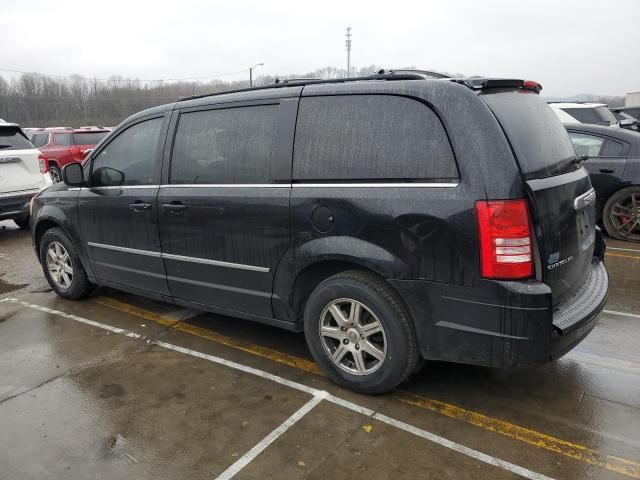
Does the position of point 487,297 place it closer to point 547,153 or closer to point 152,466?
point 547,153

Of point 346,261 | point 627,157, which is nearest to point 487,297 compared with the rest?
point 346,261

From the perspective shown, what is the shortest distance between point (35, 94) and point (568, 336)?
2426 inches

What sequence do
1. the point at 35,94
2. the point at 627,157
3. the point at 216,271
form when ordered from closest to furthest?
the point at 216,271
the point at 627,157
the point at 35,94

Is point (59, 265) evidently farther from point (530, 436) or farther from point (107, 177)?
point (530, 436)

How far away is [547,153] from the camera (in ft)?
9.94

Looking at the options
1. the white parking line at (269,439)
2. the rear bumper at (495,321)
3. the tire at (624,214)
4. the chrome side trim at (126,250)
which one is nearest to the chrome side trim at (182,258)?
the chrome side trim at (126,250)

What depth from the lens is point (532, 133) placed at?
2.98m

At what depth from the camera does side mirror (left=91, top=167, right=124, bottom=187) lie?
177 inches

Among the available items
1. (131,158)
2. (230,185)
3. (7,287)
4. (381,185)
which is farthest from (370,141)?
(7,287)

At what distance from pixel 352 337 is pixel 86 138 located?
582 inches

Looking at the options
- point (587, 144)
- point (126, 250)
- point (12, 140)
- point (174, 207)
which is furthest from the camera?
point (12, 140)

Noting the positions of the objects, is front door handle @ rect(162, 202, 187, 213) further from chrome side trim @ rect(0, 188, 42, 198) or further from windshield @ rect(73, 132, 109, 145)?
windshield @ rect(73, 132, 109, 145)

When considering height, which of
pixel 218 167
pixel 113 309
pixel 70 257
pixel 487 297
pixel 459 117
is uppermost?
pixel 459 117

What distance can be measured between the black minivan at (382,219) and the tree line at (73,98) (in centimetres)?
4755
